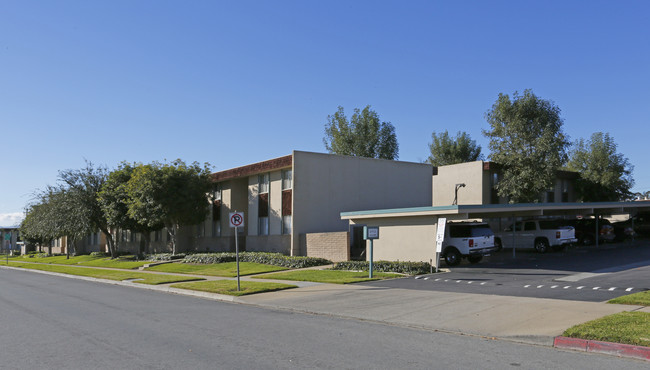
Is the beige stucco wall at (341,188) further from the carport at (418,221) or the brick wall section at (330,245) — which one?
the carport at (418,221)

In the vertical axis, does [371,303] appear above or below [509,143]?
below

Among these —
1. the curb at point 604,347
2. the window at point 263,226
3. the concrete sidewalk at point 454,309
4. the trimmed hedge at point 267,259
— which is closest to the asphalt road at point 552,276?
the concrete sidewalk at point 454,309

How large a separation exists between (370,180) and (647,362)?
25594 mm

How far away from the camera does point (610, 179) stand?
44.4m

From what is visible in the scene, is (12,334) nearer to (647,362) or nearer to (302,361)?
(302,361)

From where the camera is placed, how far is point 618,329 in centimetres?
883

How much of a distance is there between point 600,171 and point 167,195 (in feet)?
123

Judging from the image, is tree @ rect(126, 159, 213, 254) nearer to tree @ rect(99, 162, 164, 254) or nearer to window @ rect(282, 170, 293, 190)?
Result: tree @ rect(99, 162, 164, 254)

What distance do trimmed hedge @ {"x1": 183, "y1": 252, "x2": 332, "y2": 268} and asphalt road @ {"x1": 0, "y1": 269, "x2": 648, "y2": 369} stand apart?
13.2 meters

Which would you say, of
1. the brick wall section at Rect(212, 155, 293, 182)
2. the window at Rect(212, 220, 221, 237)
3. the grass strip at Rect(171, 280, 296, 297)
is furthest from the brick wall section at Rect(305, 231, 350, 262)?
the window at Rect(212, 220, 221, 237)

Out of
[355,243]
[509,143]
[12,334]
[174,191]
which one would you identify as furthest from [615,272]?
[174,191]

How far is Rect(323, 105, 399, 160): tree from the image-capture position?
181 feet

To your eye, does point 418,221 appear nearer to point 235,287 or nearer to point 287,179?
point 235,287

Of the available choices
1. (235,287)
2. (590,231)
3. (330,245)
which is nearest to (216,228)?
(330,245)
